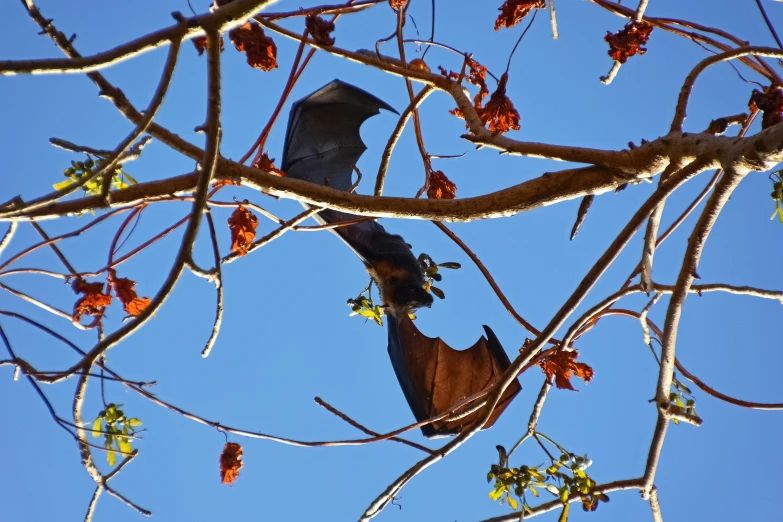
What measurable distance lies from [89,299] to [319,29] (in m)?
1.12

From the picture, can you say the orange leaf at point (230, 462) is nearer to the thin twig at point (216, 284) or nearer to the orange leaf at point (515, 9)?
the thin twig at point (216, 284)

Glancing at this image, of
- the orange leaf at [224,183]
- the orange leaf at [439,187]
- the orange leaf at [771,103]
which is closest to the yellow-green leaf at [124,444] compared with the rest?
the orange leaf at [224,183]

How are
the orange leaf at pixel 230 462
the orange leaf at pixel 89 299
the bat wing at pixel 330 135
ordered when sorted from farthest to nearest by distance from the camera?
the bat wing at pixel 330 135 → the orange leaf at pixel 230 462 → the orange leaf at pixel 89 299

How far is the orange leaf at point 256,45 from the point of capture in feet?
6.61

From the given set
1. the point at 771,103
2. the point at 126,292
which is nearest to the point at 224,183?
the point at 126,292

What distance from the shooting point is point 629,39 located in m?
2.33

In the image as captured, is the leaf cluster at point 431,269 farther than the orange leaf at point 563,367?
Yes

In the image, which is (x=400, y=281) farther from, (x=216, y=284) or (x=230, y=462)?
(x=216, y=284)

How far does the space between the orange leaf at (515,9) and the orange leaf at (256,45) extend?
85 cm

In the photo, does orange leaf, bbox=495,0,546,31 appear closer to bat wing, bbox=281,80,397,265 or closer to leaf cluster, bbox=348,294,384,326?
bat wing, bbox=281,80,397,265

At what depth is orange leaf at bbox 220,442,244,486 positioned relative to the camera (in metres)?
2.30

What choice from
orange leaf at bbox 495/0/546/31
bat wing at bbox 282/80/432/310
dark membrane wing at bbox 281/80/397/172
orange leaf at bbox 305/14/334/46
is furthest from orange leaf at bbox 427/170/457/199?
orange leaf at bbox 305/14/334/46

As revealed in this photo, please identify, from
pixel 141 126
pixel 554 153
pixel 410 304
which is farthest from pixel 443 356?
pixel 141 126

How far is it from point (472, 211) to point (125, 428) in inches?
51.5
